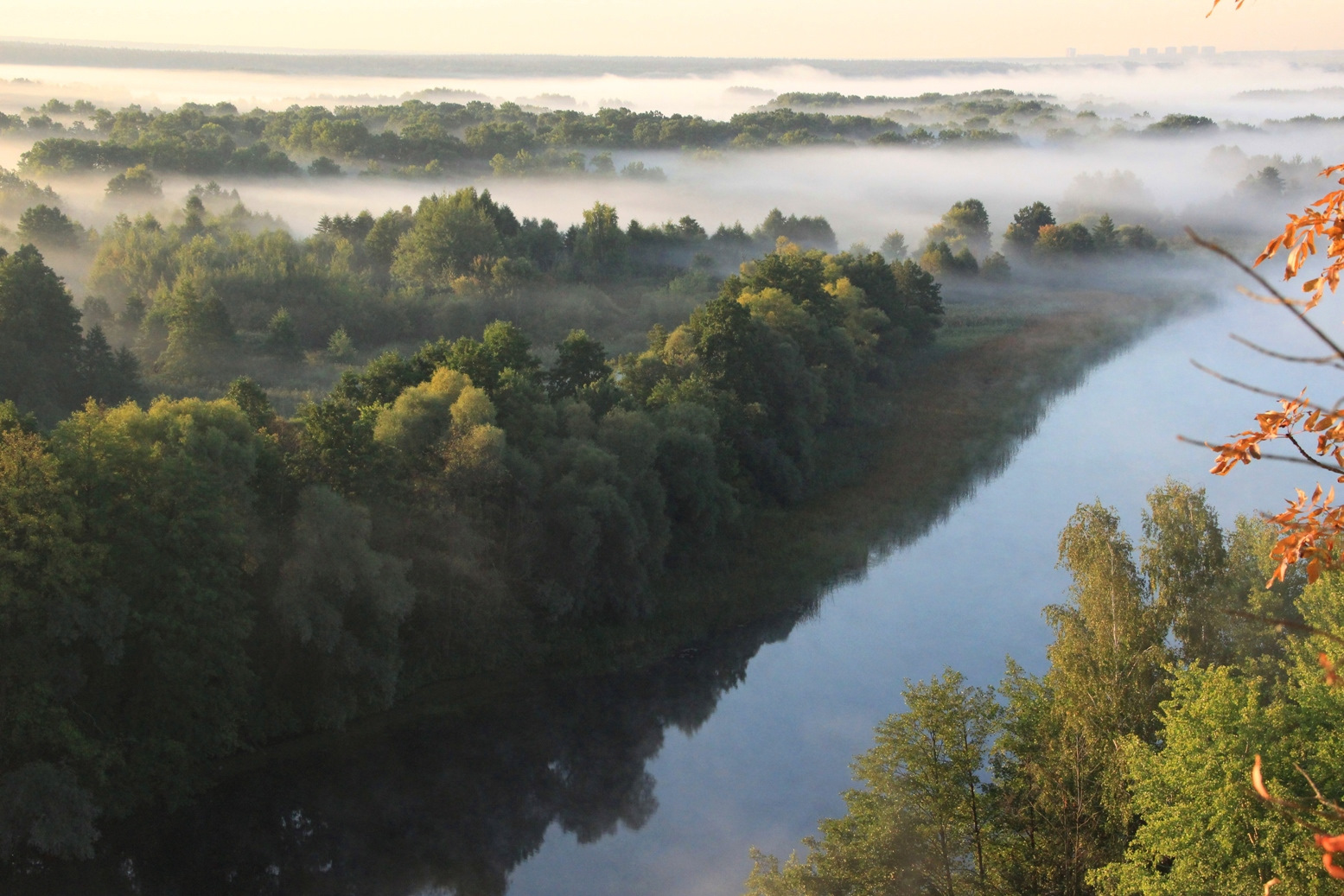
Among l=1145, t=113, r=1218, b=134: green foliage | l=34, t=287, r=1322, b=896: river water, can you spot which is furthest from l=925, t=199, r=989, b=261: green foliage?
l=1145, t=113, r=1218, b=134: green foliage

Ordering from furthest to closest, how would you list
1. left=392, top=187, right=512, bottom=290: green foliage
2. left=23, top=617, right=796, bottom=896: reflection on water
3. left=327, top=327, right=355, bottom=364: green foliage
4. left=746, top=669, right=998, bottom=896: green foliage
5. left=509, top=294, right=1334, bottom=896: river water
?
left=392, top=187, right=512, bottom=290: green foliage < left=327, top=327, right=355, bottom=364: green foliage < left=509, top=294, right=1334, bottom=896: river water < left=23, top=617, right=796, bottom=896: reflection on water < left=746, top=669, right=998, bottom=896: green foliage

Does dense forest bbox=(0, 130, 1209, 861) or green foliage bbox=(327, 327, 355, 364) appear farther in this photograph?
green foliage bbox=(327, 327, 355, 364)

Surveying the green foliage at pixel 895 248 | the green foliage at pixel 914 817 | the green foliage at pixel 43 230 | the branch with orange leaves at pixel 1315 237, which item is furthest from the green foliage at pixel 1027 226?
the branch with orange leaves at pixel 1315 237

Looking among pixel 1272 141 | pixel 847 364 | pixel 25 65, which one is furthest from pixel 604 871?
pixel 1272 141

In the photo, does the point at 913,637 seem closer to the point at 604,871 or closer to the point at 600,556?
the point at 600,556

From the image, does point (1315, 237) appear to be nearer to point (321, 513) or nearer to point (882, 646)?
point (321, 513)

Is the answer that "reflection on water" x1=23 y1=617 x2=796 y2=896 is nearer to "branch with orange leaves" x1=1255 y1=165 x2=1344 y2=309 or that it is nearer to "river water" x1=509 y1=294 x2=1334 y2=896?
"river water" x1=509 y1=294 x2=1334 y2=896

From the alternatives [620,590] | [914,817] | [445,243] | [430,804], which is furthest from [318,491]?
[445,243]

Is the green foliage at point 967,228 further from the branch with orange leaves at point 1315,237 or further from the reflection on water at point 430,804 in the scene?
the branch with orange leaves at point 1315,237
